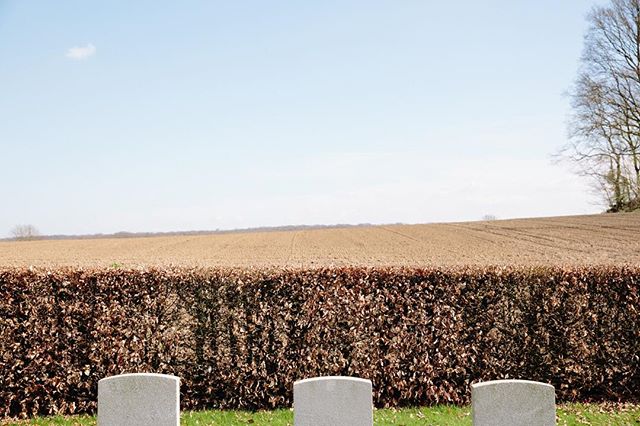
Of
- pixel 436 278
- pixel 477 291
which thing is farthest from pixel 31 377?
pixel 477 291

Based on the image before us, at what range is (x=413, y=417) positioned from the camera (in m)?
8.53

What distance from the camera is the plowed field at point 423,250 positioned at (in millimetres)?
24766

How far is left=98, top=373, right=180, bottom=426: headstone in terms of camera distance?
5.69m

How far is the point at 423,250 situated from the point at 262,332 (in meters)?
21.4

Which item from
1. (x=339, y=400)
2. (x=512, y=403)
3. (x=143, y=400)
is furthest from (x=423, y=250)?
(x=143, y=400)

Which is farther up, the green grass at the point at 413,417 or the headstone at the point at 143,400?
the headstone at the point at 143,400

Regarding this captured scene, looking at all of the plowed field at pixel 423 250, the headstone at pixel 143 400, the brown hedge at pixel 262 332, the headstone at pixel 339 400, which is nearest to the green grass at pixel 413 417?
the brown hedge at pixel 262 332

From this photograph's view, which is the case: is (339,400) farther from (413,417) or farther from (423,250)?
(423,250)

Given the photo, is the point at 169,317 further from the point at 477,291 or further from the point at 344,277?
the point at 477,291

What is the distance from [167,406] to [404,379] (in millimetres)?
4285

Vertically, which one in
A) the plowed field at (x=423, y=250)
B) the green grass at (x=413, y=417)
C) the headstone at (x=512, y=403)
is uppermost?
the plowed field at (x=423, y=250)

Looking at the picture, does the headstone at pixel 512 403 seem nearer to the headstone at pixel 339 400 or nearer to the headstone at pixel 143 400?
the headstone at pixel 339 400

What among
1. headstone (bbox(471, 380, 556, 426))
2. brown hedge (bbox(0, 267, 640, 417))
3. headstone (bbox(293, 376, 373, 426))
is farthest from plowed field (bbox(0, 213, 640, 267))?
headstone (bbox(471, 380, 556, 426))

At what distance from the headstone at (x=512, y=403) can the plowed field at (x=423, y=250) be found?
623 inches
